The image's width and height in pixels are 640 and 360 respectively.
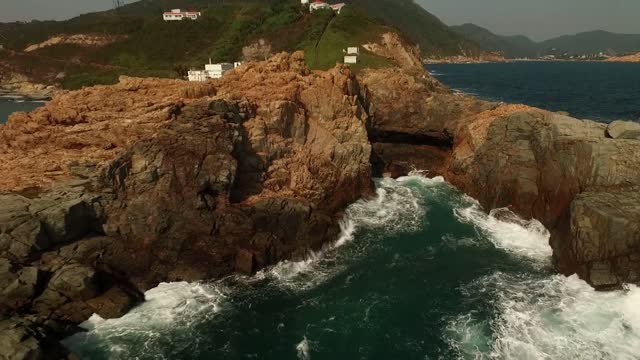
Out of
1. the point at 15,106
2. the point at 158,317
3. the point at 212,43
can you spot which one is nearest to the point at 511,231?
the point at 158,317

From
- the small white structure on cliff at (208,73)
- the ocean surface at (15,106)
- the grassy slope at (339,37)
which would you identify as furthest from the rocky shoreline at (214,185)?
the ocean surface at (15,106)

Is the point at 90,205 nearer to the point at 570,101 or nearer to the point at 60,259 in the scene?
the point at 60,259

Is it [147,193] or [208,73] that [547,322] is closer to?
[147,193]

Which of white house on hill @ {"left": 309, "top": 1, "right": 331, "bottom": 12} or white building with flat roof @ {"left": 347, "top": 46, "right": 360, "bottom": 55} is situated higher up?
white house on hill @ {"left": 309, "top": 1, "right": 331, "bottom": 12}

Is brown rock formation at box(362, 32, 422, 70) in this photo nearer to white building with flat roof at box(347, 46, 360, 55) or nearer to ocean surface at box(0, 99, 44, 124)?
white building with flat roof at box(347, 46, 360, 55)

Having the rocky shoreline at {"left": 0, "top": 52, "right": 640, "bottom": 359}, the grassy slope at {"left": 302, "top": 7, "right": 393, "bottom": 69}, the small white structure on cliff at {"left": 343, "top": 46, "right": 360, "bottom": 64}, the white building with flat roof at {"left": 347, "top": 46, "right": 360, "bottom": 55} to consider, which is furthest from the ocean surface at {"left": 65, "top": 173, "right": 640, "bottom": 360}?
the white building with flat roof at {"left": 347, "top": 46, "right": 360, "bottom": 55}

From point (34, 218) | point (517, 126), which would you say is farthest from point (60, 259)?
point (517, 126)
